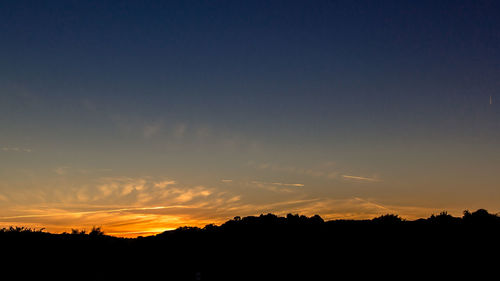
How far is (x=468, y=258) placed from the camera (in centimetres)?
2489

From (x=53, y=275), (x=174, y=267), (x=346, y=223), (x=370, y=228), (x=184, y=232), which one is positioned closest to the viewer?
(x=53, y=275)

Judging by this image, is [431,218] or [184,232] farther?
[184,232]

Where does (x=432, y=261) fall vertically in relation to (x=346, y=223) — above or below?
below

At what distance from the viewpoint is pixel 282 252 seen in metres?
29.6

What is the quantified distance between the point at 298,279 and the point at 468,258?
10421mm

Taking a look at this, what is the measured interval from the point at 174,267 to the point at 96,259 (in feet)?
21.1

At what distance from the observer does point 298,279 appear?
25.0 m

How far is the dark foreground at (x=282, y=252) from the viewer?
2528cm

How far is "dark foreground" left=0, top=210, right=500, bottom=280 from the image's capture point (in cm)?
2528

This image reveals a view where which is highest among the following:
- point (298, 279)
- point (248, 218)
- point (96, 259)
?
point (248, 218)

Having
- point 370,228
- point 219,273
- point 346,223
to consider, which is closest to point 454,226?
point 370,228

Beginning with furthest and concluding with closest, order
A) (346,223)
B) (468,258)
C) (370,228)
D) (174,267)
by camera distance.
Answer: (346,223), (370,228), (174,267), (468,258)

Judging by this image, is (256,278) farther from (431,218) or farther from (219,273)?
(431,218)

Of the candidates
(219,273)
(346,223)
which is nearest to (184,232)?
(219,273)
